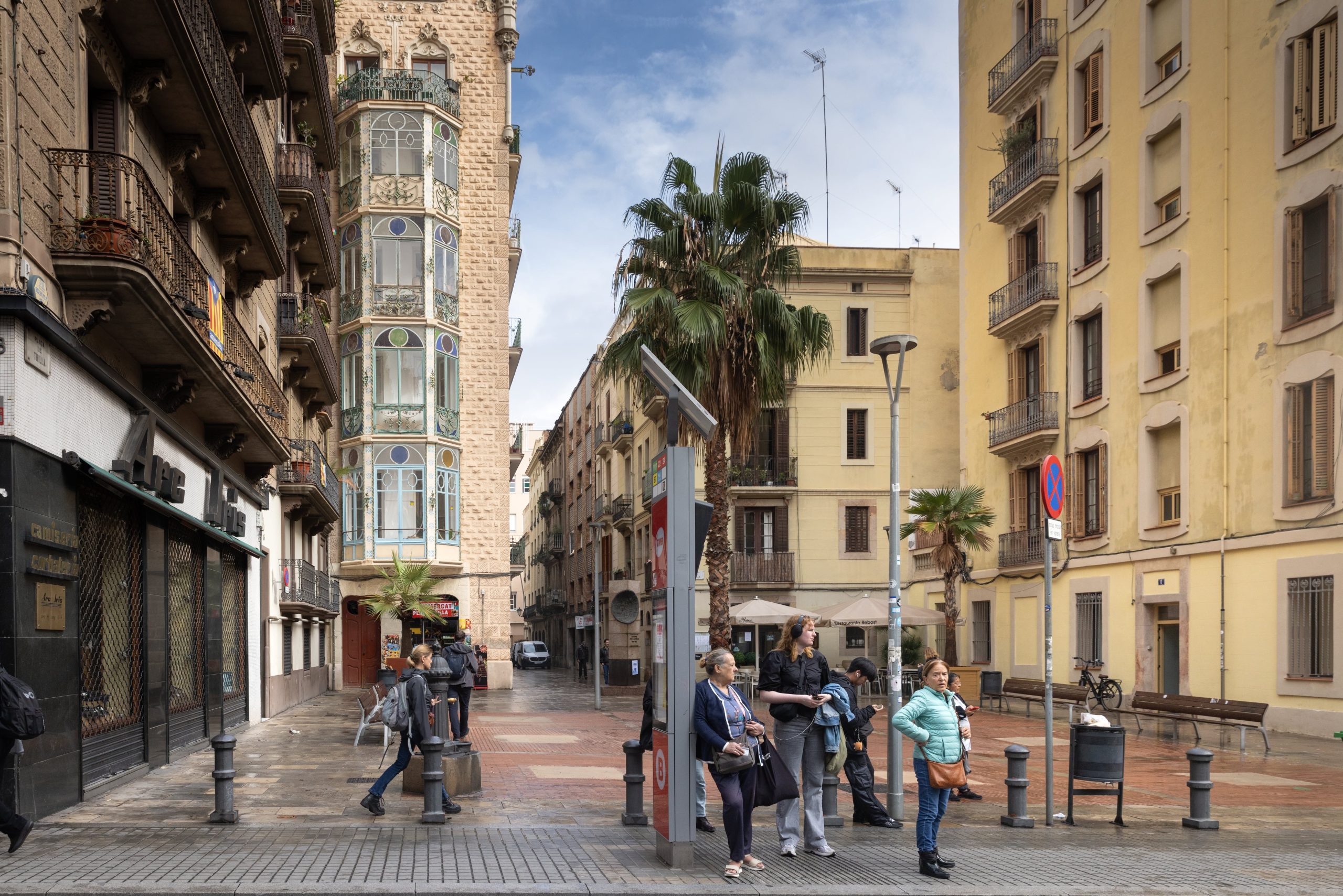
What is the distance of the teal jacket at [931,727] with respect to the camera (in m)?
9.16

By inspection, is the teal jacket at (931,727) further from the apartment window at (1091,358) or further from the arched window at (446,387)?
the arched window at (446,387)

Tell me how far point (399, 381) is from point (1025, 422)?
1916 centimetres

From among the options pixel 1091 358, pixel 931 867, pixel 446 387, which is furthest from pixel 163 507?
pixel 446 387

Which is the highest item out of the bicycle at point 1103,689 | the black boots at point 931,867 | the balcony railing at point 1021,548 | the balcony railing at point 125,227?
the balcony railing at point 125,227

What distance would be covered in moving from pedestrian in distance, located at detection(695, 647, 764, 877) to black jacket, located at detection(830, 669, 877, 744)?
1.83 metres

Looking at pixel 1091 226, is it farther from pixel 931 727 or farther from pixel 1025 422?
pixel 931 727

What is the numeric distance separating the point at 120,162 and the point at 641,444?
131ft

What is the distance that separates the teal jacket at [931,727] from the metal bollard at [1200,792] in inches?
144

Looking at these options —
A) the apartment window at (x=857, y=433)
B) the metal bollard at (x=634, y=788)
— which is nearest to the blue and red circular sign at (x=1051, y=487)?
the metal bollard at (x=634, y=788)

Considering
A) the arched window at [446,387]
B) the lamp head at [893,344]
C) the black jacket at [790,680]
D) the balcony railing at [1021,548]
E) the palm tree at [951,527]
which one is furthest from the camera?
the arched window at [446,387]

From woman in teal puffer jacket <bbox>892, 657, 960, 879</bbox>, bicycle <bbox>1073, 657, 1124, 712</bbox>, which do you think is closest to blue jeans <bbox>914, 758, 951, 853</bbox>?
woman in teal puffer jacket <bbox>892, 657, 960, 879</bbox>

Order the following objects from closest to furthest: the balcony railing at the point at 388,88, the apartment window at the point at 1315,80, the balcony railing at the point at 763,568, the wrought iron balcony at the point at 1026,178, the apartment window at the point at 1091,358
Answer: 1. the apartment window at the point at 1315,80
2. the apartment window at the point at 1091,358
3. the wrought iron balcony at the point at 1026,178
4. the balcony railing at the point at 388,88
5. the balcony railing at the point at 763,568

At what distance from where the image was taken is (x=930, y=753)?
9.17 m

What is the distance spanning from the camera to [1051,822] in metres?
11.8
